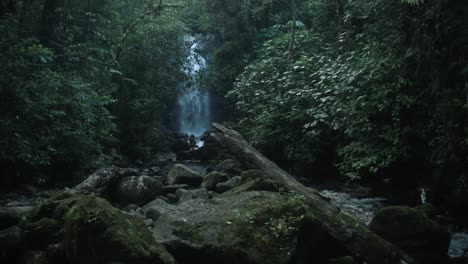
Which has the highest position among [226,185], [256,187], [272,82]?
[272,82]

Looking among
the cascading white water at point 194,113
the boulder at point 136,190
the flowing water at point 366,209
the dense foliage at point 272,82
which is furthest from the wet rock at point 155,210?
the cascading white water at point 194,113

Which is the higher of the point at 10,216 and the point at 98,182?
the point at 98,182

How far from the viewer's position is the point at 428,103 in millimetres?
7914

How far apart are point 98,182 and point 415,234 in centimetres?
601

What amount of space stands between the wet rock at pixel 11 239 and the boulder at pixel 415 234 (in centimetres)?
471

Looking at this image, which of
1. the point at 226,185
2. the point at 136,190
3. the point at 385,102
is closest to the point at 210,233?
the point at 226,185

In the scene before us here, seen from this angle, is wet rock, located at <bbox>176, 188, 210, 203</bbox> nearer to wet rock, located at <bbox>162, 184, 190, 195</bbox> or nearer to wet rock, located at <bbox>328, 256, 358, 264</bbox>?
wet rock, located at <bbox>162, 184, 190, 195</bbox>

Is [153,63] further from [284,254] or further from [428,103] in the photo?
[284,254]

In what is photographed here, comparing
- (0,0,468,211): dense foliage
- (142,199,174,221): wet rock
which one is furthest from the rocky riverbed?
(0,0,468,211): dense foliage

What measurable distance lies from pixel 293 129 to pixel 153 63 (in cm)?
871

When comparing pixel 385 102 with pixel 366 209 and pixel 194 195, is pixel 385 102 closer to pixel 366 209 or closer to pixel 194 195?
pixel 366 209

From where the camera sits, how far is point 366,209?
8938mm

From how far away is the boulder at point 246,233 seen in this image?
181 inches

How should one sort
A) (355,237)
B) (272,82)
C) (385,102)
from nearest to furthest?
(355,237) → (385,102) → (272,82)
